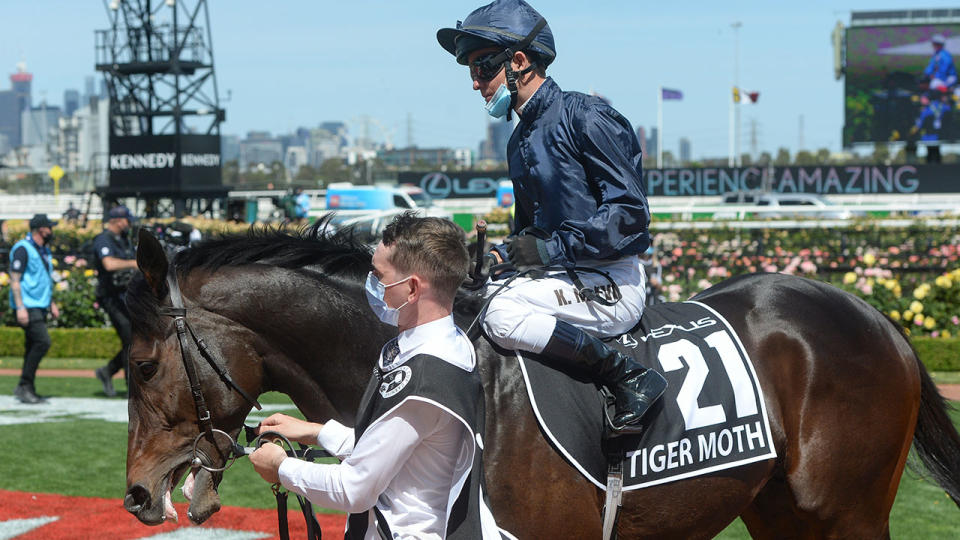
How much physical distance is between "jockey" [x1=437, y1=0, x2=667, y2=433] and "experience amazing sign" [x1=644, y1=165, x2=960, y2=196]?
33.4 metres

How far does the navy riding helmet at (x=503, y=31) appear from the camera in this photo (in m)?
3.01

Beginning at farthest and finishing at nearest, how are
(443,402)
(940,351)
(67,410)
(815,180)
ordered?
(815,180) < (940,351) < (67,410) < (443,402)

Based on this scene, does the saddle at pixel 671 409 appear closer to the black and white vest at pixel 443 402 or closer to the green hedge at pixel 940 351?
the black and white vest at pixel 443 402

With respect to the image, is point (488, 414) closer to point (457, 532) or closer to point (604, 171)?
point (457, 532)

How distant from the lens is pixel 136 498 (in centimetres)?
280

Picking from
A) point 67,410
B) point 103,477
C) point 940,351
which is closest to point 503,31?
point 103,477

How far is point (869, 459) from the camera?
339 centimetres

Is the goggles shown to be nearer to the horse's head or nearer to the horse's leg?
the horse's head

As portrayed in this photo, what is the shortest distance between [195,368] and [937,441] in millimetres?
2611

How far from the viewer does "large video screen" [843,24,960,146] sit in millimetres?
36344

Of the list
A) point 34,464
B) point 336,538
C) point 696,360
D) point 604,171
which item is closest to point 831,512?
point 696,360

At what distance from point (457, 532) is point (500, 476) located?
483 millimetres

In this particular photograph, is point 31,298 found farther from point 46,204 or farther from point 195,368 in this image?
point 46,204

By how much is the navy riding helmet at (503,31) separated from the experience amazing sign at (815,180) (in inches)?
1314
